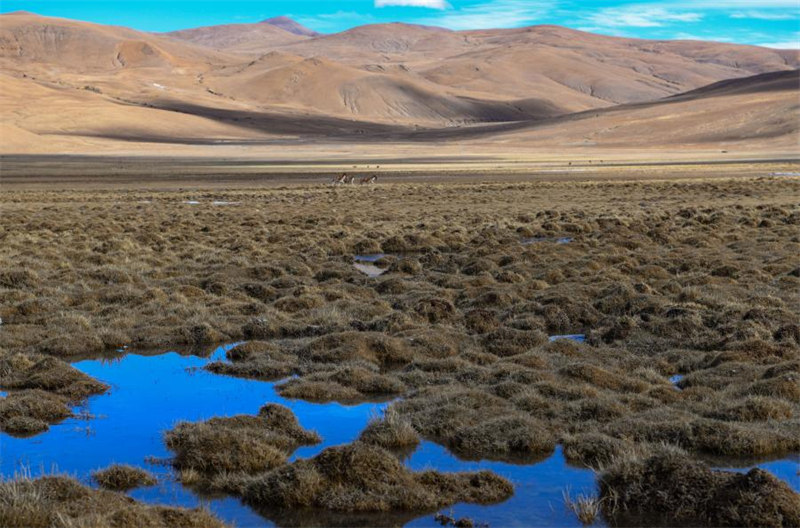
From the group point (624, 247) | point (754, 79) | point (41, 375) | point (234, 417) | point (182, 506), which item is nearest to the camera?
point (182, 506)

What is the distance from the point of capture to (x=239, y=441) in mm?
9375

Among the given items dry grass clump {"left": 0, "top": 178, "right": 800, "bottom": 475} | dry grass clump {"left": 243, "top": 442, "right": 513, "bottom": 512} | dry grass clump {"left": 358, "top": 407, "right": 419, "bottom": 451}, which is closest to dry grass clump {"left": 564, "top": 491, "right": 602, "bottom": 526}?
dry grass clump {"left": 243, "top": 442, "right": 513, "bottom": 512}

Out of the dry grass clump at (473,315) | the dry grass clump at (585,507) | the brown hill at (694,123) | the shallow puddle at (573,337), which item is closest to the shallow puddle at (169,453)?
the dry grass clump at (585,507)

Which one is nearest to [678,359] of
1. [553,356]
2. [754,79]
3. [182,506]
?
[553,356]

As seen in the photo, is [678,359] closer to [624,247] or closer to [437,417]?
[437,417]

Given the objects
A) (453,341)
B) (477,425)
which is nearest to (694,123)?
(453,341)

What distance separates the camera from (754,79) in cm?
18638

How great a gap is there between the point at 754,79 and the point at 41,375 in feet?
634

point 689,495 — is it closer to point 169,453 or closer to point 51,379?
point 169,453

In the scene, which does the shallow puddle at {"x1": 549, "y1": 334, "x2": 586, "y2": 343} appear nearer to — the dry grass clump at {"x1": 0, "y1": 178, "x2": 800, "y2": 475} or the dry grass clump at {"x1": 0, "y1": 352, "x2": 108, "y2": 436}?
the dry grass clump at {"x1": 0, "y1": 178, "x2": 800, "y2": 475}

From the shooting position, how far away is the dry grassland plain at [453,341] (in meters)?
8.42

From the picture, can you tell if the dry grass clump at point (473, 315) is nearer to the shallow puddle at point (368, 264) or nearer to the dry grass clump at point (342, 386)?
the dry grass clump at point (342, 386)

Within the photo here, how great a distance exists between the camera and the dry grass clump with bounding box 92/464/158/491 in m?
8.52

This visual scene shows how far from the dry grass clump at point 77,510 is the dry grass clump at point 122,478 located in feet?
2.37
